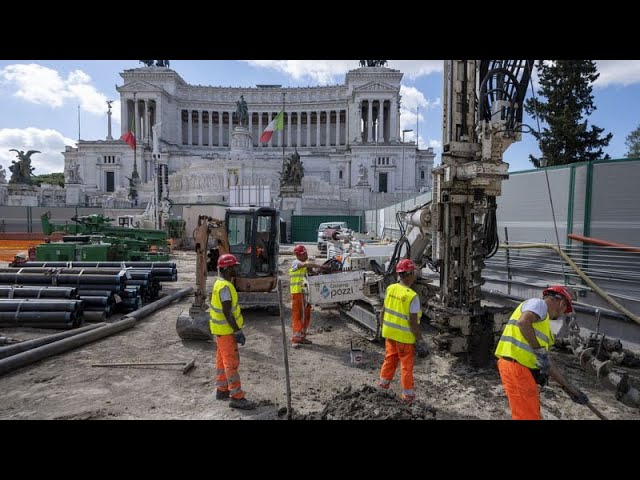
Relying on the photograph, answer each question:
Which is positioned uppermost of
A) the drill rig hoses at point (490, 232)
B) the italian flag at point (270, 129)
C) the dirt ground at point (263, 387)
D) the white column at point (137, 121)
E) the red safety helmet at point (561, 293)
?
the white column at point (137, 121)

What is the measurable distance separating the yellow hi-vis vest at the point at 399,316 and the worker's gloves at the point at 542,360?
4.89 feet

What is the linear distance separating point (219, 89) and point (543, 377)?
275 ft

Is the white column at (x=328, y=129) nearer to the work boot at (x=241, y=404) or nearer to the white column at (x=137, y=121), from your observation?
the white column at (x=137, y=121)

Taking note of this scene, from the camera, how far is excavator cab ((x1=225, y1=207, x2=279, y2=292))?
9914mm

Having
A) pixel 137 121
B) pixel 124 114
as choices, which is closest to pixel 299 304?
pixel 137 121

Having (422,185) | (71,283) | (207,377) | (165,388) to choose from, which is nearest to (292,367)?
(207,377)

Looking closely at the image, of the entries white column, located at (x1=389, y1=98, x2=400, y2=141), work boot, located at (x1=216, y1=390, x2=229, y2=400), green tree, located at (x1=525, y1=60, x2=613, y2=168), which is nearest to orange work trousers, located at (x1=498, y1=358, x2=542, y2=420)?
work boot, located at (x1=216, y1=390, x2=229, y2=400)

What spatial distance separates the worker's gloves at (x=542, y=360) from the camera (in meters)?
3.63

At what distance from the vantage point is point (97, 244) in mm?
13664

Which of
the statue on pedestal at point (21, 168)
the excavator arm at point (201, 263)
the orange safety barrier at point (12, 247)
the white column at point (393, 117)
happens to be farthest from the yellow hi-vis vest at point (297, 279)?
the white column at point (393, 117)

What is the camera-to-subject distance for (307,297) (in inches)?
325

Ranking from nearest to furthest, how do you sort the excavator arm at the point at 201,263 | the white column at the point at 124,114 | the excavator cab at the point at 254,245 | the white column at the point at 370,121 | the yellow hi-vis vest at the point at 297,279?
the excavator arm at the point at 201,263 < the yellow hi-vis vest at the point at 297,279 < the excavator cab at the point at 254,245 < the white column at the point at 370,121 < the white column at the point at 124,114

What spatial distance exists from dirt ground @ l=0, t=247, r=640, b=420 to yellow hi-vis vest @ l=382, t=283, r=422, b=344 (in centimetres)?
73

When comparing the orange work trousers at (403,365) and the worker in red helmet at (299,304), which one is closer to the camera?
the orange work trousers at (403,365)
